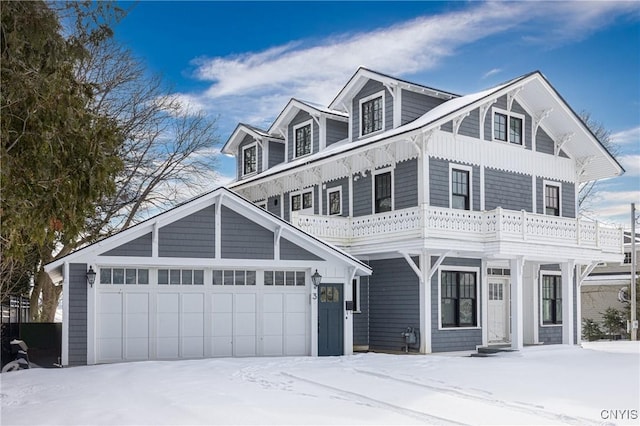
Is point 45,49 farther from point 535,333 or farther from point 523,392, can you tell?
point 535,333

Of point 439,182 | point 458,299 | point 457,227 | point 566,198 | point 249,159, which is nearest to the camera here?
point 457,227

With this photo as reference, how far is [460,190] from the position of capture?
22875 mm

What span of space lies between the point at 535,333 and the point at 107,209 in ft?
54.7

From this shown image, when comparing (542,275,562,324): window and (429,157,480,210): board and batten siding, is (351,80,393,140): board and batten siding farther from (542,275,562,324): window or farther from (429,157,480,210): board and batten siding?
(542,275,562,324): window

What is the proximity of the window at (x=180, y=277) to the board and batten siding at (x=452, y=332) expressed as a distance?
7.13 m

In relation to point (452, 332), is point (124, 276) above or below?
above

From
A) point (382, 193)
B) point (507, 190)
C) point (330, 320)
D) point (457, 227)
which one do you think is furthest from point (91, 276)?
point (507, 190)

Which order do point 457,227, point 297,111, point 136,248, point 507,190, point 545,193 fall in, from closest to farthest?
point 136,248 < point 457,227 < point 507,190 < point 545,193 < point 297,111

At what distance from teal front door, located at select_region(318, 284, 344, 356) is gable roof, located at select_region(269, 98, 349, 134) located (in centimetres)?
863

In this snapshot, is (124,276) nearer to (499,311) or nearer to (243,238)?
(243,238)

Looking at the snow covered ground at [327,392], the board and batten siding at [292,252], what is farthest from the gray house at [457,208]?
the snow covered ground at [327,392]

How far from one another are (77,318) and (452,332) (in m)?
11.0

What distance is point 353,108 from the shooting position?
2562cm

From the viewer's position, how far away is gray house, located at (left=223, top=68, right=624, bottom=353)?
21531mm
